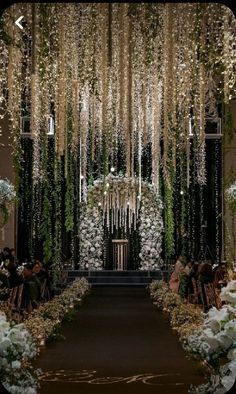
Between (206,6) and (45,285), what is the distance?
9613 millimetres

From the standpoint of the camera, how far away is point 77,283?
765 inches

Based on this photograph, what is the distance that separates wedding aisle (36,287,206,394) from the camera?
6.52 m

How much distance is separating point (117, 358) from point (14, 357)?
3.38m

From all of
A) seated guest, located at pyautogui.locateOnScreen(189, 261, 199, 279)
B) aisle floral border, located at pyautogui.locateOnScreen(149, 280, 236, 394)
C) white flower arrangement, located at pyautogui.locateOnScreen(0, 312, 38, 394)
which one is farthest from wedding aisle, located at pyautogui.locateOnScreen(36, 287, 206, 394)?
seated guest, located at pyautogui.locateOnScreen(189, 261, 199, 279)

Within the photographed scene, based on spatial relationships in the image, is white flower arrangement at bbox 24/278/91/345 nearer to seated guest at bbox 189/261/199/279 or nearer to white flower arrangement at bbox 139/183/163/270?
seated guest at bbox 189/261/199/279

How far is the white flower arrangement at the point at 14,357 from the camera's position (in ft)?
16.5

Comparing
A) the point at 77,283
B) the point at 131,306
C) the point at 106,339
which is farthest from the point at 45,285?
the point at 106,339

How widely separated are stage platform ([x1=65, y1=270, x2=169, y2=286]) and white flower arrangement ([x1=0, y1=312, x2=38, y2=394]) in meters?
18.6

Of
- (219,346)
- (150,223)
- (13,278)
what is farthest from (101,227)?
(219,346)

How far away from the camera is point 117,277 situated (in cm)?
2497

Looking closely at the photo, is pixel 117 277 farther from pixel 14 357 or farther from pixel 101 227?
pixel 14 357

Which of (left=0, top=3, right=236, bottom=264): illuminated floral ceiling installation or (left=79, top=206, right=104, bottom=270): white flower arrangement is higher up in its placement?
(left=0, top=3, right=236, bottom=264): illuminated floral ceiling installation

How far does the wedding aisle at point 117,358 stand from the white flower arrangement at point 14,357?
0.99m

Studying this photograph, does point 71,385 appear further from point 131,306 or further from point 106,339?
point 131,306
